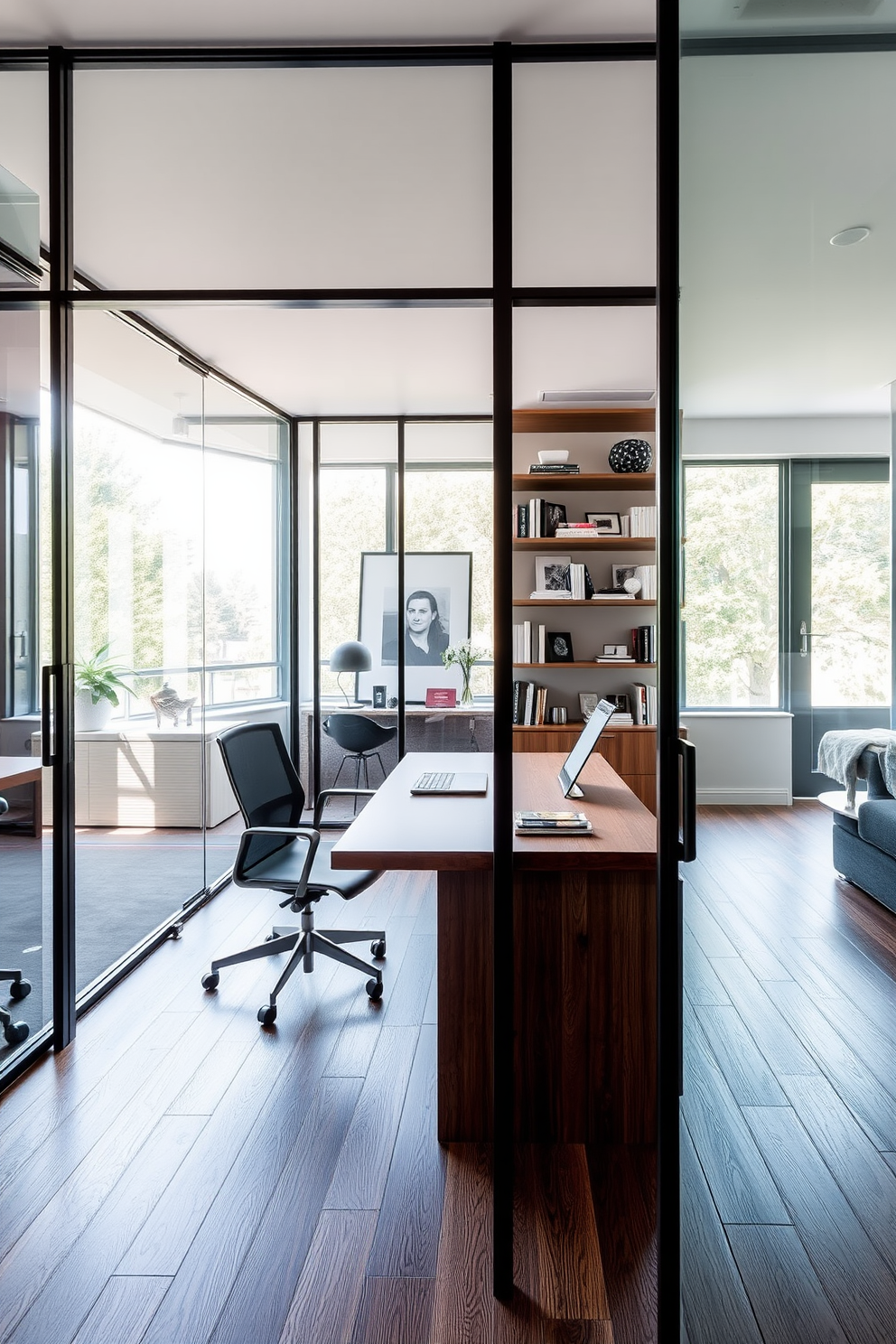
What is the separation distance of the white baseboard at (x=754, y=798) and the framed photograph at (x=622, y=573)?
3.95 metres

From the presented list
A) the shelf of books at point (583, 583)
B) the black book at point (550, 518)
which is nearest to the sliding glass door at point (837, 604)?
the shelf of books at point (583, 583)

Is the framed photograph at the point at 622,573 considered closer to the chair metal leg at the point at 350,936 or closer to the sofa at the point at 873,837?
the chair metal leg at the point at 350,936

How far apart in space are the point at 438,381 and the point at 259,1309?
4349 millimetres

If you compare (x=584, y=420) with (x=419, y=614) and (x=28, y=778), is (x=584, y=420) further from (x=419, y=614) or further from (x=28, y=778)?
(x=28, y=778)

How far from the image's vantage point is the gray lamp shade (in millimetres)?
5250

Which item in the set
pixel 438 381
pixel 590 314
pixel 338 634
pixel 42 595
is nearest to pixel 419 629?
pixel 338 634

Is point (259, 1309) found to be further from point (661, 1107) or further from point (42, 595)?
point (42, 595)

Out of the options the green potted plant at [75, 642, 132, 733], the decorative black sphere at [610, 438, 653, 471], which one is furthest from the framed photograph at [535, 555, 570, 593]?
the green potted plant at [75, 642, 132, 733]

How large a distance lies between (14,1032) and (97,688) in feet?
4.31

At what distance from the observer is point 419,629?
19.0 ft

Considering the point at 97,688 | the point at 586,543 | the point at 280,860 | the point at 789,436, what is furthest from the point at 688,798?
the point at 586,543

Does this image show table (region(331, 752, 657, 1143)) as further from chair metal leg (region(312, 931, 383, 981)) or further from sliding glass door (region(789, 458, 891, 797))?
sliding glass door (region(789, 458, 891, 797))

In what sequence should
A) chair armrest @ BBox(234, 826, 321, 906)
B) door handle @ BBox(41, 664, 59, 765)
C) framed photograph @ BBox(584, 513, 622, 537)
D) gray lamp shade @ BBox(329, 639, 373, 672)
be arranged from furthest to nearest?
gray lamp shade @ BBox(329, 639, 373, 672) < framed photograph @ BBox(584, 513, 622, 537) < chair armrest @ BBox(234, 826, 321, 906) < door handle @ BBox(41, 664, 59, 765)

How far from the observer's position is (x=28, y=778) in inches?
97.9
